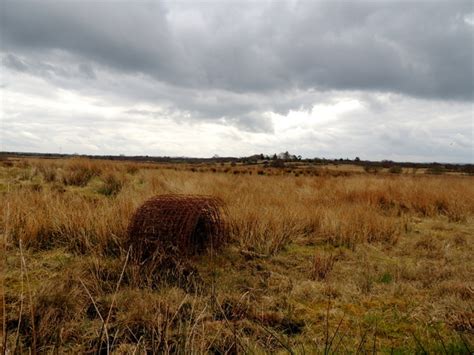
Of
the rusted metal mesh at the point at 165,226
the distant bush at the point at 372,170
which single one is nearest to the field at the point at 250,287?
the rusted metal mesh at the point at 165,226

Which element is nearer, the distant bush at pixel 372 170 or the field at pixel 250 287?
the field at pixel 250 287

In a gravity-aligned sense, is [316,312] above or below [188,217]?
below

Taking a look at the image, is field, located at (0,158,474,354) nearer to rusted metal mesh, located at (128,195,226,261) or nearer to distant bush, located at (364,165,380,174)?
rusted metal mesh, located at (128,195,226,261)

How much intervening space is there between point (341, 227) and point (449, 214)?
13.5 ft

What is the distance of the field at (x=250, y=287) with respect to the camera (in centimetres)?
253

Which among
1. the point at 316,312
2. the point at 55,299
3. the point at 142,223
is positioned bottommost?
the point at 316,312

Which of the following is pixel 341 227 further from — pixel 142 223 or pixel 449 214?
pixel 449 214

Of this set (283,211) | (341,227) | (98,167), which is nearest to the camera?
(341,227)

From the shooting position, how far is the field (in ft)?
8.31

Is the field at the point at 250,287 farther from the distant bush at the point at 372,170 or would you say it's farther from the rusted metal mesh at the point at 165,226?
the distant bush at the point at 372,170

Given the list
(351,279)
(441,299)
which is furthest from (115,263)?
(441,299)

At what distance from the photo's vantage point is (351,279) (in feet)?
13.4

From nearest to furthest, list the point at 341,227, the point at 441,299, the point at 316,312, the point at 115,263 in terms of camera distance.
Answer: the point at 316,312 < the point at 441,299 < the point at 115,263 < the point at 341,227

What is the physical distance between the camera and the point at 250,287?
370 centimetres
